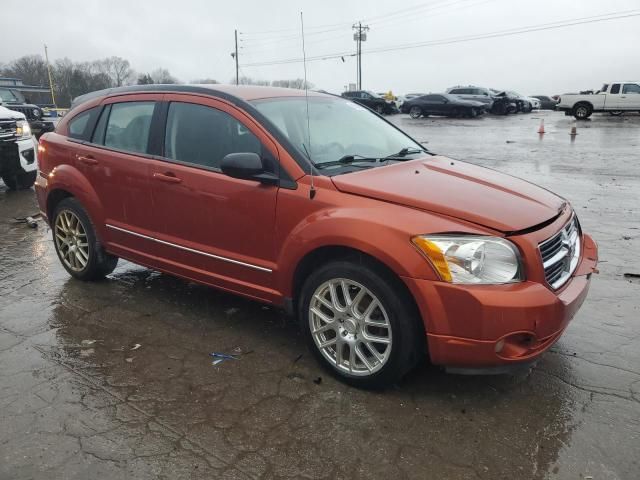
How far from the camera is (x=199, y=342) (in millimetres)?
3717

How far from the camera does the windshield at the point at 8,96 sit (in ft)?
64.1

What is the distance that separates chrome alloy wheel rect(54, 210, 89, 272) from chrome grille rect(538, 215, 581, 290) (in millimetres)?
3752

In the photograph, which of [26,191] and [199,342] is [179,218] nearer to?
[199,342]

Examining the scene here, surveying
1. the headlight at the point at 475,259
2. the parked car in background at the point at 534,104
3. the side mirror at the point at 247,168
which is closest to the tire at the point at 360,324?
the headlight at the point at 475,259

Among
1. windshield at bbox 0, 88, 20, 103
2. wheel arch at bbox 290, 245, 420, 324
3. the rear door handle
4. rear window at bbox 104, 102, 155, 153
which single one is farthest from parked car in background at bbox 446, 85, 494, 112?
wheel arch at bbox 290, 245, 420, 324

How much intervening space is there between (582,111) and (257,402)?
31842mm

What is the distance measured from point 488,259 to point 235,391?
162 cm

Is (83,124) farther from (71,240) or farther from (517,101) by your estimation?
(517,101)

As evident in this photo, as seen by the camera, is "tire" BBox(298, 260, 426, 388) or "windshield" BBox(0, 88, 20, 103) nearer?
"tire" BBox(298, 260, 426, 388)

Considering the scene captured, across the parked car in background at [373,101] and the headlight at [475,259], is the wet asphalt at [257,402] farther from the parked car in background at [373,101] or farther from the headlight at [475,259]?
the parked car in background at [373,101]

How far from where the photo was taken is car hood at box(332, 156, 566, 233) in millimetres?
2846

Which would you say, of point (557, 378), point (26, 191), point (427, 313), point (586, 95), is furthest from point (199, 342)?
point (586, 95)

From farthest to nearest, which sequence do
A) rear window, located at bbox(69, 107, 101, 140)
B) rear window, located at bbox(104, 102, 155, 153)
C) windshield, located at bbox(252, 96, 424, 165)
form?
rear window, located at bbox(69, 107, 101, 140)
rear window, located at bbox(104, 102, 155, 153)
windshield, located at bbox(252, 96, 424, 165)

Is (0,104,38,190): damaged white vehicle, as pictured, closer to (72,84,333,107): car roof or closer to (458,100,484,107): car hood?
(72,84,333,107): car roof
